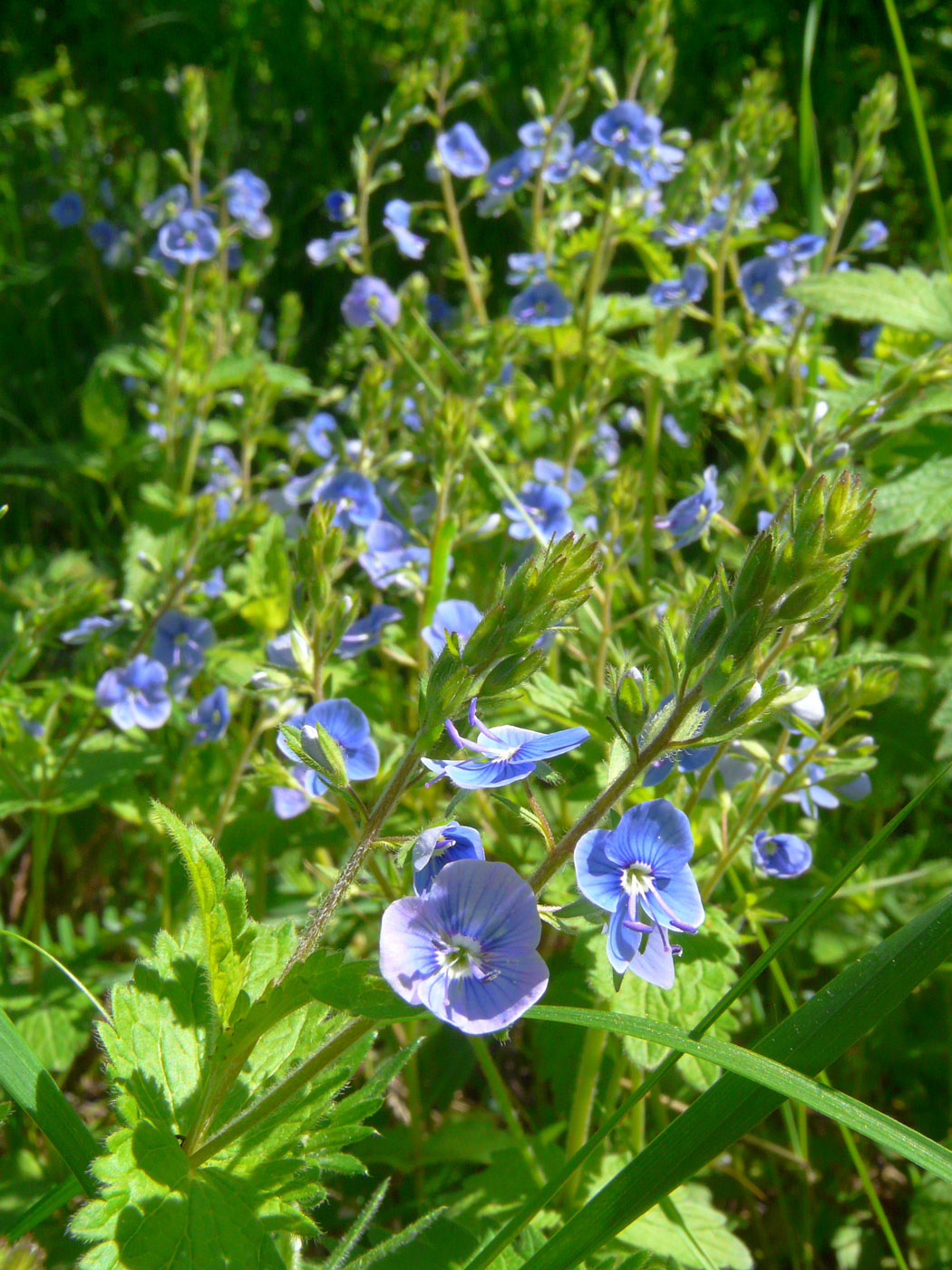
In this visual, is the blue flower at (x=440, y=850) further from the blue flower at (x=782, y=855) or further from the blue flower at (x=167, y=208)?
the blue flower at (x=167, y=208)

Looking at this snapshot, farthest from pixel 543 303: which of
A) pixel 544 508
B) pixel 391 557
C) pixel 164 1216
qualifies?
pixel 164 1216

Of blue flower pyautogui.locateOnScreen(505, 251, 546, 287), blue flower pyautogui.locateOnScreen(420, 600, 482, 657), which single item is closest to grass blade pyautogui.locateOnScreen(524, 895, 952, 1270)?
blue flower pyautogui.locateOnScreen(420, 600, 482, 657)

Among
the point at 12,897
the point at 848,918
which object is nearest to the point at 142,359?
the point at 12,897

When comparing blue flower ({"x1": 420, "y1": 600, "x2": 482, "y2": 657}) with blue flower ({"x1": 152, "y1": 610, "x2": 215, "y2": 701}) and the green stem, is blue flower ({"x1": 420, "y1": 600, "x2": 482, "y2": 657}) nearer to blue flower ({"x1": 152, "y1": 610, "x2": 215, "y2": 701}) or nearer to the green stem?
the green stem

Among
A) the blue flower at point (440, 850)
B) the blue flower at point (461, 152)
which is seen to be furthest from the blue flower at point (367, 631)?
the blue flower at point (461, 152)

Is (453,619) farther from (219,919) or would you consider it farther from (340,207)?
(340,207)

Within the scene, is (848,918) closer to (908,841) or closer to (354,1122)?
(908,841)

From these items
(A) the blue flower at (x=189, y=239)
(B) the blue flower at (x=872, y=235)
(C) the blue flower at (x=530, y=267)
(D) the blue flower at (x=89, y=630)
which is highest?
(A) the blue flower at (x=189, y=239)
